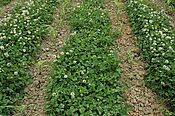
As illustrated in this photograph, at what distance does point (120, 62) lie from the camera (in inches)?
334

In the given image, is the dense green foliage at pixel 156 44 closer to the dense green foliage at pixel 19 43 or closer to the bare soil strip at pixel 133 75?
the bare soil strip at pixel 133 75

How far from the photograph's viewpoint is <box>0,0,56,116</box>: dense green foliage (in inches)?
278

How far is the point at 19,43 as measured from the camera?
8.60 m

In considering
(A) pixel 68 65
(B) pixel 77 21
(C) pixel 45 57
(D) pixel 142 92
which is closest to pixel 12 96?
(A) pixel 68 65

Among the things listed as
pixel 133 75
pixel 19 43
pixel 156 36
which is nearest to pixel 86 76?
pixel 133 75

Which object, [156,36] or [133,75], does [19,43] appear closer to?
[133,75]

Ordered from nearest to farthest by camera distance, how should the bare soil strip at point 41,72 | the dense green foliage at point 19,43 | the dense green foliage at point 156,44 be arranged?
1. the bare soil strip at point 41,72
2. the dense green foliage at point 19,43
3. the dense green foliage at point 156,44

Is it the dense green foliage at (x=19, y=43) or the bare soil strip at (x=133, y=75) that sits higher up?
the dense green foliage at (x=19, y=43)

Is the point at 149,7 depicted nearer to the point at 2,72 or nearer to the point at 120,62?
the point at 120,62

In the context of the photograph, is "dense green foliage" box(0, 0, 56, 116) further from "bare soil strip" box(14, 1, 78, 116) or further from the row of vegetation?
the row of vegetation

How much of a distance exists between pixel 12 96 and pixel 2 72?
2.14 ft

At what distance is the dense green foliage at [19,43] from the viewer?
23.2 ft

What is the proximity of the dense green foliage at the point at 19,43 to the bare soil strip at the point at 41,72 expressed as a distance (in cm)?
19

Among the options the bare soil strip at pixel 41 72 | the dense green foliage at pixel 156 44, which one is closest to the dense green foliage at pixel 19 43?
the bare soil strip at pixel 41 72
